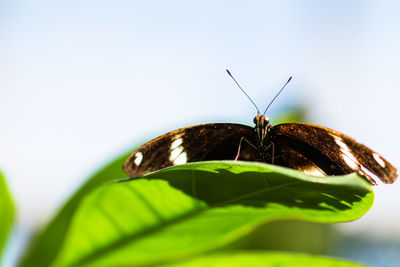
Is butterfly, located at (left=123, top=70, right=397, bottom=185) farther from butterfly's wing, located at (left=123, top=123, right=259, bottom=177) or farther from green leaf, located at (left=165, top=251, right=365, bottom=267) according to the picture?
green leaf, located at (left=165, top=251, right=365, bottom=267)

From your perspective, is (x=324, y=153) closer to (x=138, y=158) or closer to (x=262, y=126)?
(x=262, y=126)

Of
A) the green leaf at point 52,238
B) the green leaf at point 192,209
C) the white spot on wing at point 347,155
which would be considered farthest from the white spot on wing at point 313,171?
the green leaf at point 52,238

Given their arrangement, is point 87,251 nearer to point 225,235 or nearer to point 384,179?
point 225,235

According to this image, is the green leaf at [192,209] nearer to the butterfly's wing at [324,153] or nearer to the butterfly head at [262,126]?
the butterfly's wing at [324,153]

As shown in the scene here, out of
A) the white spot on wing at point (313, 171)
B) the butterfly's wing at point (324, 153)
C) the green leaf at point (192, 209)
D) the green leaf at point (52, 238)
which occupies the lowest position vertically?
the white spot on wing at point (313, 171)

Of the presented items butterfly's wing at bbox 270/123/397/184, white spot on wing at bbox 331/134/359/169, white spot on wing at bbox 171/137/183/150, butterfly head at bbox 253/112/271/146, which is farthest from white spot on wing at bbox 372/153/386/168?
white spot on wing at bbox 171/137/183/150

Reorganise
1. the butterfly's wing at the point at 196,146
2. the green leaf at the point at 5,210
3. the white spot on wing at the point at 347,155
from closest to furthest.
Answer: the green leaf at the point at 5,210 → the white spot on wing at the point at 347,155 → the butterfly's wing at the point at 196,146

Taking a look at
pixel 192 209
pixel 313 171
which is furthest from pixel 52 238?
pixel 313 171

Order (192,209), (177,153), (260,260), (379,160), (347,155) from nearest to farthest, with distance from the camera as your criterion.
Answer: (260,260) → (192,209) → (379,160) → (347,155) → (177,153)
